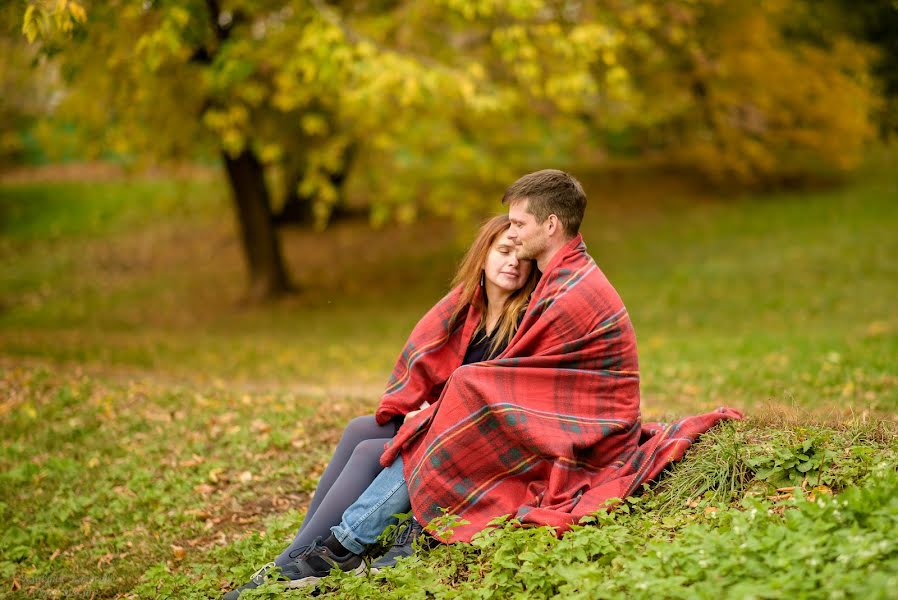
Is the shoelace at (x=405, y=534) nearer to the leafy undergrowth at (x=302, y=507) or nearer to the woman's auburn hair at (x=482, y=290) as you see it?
the leafy undergrowth at (x=302, y=507)

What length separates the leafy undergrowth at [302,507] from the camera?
3.46 meters

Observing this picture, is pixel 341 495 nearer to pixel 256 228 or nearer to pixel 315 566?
pixel 315 566

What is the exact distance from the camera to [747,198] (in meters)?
22.7

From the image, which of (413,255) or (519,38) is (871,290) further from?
(413,255)

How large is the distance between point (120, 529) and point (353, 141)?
10838 mm

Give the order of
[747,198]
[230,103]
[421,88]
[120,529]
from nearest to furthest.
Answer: [120,529]
[421,88]
[230,103]
[747,198]

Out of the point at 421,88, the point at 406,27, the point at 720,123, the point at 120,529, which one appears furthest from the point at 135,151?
the point at 720,123

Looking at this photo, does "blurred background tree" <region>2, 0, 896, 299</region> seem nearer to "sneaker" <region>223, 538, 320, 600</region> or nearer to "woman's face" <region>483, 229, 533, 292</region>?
"woman's face" <region>483, 229, 533, 292</region>

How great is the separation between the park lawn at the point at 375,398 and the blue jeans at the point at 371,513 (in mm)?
244

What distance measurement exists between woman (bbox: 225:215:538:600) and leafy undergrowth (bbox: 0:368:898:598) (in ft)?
0.63

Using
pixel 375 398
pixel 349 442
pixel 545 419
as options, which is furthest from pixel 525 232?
pixel 375 398

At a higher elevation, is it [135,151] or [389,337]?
[135,151]

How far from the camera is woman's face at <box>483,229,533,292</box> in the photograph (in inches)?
181

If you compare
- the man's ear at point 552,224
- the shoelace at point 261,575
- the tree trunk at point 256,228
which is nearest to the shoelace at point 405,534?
the shoelace at point 261,575
